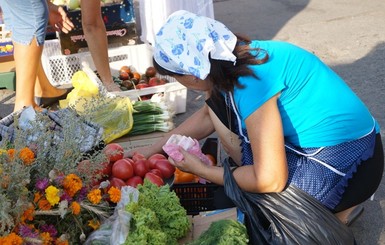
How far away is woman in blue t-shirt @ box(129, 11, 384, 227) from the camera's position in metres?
2.15

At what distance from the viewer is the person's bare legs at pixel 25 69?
3.49m

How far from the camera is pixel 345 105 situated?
238cm

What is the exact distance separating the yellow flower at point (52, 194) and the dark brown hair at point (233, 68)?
0.65m

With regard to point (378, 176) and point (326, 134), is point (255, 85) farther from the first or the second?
point (378, 176)

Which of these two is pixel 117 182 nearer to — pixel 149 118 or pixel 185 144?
pixel 185 144

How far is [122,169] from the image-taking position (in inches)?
103

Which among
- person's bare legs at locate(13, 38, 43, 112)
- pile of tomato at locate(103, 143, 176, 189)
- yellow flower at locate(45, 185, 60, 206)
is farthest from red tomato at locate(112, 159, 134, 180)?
person's bare legs at locate(13, 38, 43, 112)

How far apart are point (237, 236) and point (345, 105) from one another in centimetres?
74

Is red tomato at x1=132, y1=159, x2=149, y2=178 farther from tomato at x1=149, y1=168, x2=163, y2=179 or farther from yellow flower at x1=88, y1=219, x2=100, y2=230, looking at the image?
yellow flower at x1=88, y1=219, x2=100, y2=230

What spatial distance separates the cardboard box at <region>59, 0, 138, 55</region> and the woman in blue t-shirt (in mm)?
2329

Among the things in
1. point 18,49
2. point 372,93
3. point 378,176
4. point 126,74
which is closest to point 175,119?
point 126,74

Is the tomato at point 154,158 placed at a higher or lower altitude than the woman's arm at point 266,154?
lower

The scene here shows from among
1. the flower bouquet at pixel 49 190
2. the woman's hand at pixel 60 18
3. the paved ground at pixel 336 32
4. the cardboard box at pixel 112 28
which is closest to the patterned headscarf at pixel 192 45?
the flower bouquet at pixel 49 190

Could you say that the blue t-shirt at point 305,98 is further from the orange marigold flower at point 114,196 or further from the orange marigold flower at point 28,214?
the orange marigold flower at point 28,214
